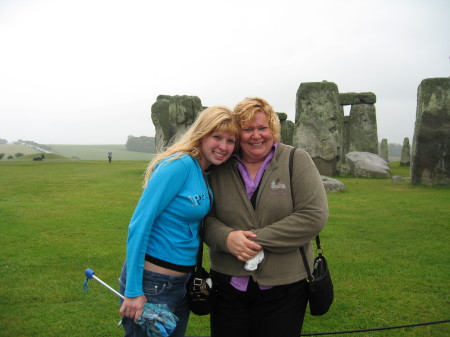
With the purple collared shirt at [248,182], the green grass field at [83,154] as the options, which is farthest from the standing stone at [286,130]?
the purple collared shirt at [248,182]

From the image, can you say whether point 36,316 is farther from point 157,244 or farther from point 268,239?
point 268,239

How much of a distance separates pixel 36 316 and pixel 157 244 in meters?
2.44

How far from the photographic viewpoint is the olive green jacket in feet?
7.55

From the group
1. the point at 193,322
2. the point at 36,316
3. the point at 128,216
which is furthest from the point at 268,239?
the point at 128,216

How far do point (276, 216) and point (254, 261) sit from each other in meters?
0.28

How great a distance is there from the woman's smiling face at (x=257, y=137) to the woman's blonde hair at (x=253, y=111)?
2cm

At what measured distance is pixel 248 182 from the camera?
2455 millimetres

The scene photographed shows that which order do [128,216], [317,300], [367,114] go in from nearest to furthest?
[317,300], [128,216], [367,114]

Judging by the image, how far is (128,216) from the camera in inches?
331

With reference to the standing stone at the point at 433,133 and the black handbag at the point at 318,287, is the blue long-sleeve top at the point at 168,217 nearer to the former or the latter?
the black handbag at the point at 318,287

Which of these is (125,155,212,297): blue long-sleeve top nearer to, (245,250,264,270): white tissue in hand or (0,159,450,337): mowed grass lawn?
(245,250,264,270): white tissue in hand

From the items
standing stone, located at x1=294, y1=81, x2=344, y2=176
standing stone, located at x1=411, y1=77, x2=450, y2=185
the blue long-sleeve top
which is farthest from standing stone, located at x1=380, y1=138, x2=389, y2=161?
the blue long-sleeve top

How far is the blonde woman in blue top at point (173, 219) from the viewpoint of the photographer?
2211 mm

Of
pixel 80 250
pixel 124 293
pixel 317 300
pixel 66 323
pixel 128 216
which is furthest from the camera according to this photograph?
pixel 128 216
